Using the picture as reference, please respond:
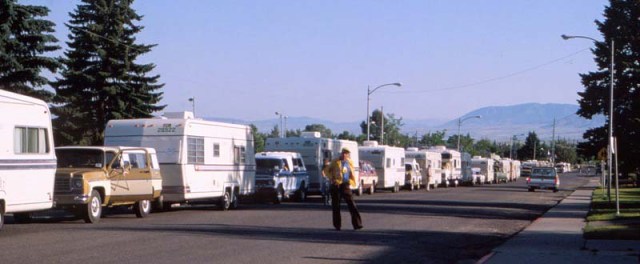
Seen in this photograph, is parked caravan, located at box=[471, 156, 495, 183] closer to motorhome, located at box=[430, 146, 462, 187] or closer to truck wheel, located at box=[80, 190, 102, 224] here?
motorhome, located at box=[430, 146, 462, 187]

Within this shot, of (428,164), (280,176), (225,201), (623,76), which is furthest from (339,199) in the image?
(623,76)

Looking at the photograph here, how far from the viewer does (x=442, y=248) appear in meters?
16.9

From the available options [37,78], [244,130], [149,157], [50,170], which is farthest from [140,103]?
[50,170]

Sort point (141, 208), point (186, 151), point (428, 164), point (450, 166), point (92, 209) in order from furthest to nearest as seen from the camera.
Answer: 1. point (450, 166)
2. point (428, 164)
3. point (186, 151)
4. point (141, 208)
5. point (92, 209)

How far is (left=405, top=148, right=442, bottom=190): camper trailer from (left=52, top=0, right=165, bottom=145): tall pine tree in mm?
18399

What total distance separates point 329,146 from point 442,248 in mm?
23927

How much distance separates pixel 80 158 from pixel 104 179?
0.99m

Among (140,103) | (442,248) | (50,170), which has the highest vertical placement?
(140,103)

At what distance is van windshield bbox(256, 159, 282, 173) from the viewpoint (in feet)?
113

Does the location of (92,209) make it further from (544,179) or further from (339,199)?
(544,179)

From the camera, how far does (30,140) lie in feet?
61.1

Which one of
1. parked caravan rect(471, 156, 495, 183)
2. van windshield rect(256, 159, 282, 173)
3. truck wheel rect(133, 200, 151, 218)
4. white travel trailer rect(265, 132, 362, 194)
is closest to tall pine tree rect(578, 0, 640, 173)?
parked caravan rect(471, 156, 495, 183)

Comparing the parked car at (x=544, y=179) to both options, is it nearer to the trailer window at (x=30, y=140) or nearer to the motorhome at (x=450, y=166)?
the motorhome at (x=450, y=166)

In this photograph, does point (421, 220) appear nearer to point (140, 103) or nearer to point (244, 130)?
point (244, 130)
